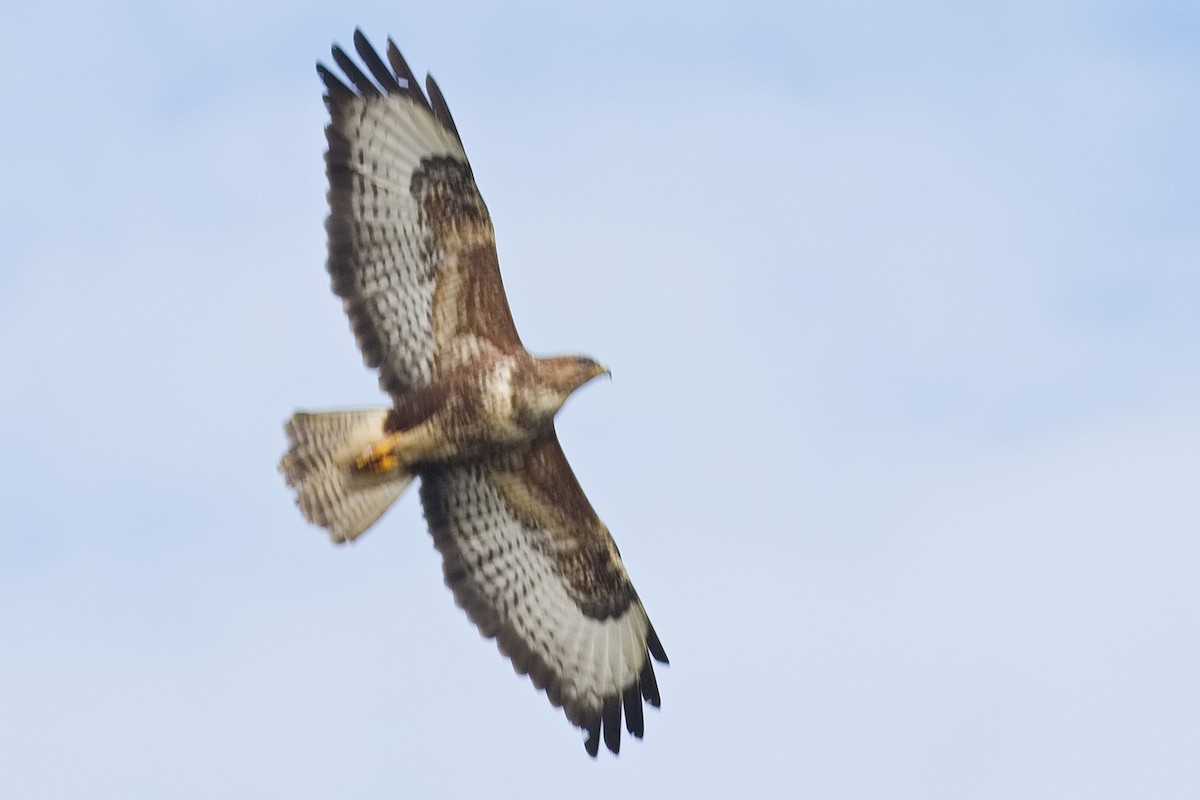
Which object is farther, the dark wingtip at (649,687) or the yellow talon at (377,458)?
the dark wingtip at (649,687)

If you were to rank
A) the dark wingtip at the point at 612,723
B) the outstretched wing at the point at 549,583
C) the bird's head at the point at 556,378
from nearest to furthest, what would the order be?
the bird's head at the point at 556,378 < the outstretched wing at the point at 549,583 < the dark wingtip at the point at 612,723

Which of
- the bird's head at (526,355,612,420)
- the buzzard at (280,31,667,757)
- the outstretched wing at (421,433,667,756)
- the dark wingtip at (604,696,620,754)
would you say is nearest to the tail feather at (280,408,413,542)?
the buzzard at (280,31,667,757)

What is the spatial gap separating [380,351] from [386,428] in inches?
18.7

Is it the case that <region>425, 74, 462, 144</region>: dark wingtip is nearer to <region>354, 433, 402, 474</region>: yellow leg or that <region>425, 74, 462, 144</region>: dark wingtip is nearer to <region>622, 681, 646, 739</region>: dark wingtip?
<region>354, 433, 402, 474</region>: yellow leg

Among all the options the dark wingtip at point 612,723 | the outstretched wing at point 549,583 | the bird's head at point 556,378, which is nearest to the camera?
the bird's head at point 556,378

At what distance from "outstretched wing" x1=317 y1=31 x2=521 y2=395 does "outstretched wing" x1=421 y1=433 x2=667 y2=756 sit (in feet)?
3.05

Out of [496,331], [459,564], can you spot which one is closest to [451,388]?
[496,331]

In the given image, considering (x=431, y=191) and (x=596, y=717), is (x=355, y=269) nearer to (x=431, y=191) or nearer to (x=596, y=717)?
(x=431, y=191)

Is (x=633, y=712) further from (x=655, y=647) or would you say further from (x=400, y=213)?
(x=400, y=213)

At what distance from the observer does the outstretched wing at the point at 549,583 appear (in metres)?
12.8

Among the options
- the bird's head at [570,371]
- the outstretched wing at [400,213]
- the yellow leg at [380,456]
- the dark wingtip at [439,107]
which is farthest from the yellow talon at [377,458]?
the dark wingtip at [439,107]

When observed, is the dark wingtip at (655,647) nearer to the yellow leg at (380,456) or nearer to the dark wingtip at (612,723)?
the dark wingtip at (612,723)

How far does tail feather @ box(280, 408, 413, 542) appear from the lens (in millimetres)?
12133

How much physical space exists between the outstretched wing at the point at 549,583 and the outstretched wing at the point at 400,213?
3.05 feet
